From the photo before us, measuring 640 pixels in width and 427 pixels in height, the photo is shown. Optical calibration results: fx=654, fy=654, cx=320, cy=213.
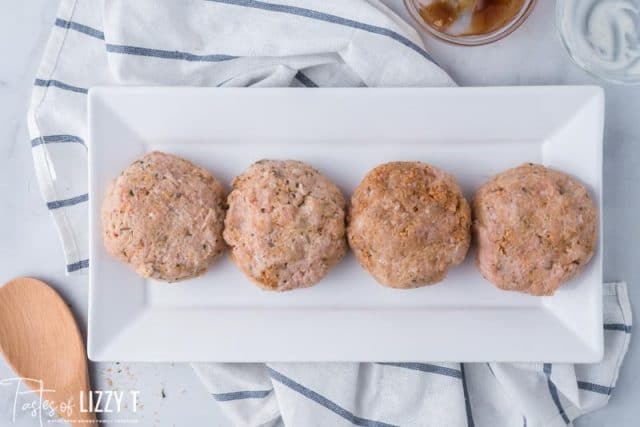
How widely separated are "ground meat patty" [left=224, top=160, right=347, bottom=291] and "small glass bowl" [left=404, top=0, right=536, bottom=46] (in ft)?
1.96

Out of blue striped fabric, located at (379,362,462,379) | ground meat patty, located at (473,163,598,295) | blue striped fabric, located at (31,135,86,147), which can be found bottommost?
blue striped fabric, located at (379,362,462,379)

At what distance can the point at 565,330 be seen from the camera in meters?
1.92

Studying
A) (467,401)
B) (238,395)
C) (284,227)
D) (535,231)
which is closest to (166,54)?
(284,227)

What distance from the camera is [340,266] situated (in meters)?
1.93

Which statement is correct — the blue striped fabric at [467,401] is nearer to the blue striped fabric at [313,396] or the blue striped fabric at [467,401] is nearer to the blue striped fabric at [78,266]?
the blue striped fabric at [313,396]

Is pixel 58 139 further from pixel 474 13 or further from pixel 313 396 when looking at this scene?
pixel 474 13

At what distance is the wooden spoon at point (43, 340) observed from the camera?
6.86 ft

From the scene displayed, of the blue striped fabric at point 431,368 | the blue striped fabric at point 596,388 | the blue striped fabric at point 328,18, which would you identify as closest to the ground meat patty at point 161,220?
the blue striped fabric at point 328,18

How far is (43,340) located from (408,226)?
1235 mm

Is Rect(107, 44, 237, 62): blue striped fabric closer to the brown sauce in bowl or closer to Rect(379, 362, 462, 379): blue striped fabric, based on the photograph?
the brown sauce in bowl

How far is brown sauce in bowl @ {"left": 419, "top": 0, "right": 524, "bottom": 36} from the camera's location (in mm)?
1922

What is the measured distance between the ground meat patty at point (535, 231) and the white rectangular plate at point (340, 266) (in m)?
0.13

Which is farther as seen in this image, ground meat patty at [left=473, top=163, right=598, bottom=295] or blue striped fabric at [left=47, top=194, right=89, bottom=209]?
blue striped fabric at [left=47, top=194, right=89, bottom=209]

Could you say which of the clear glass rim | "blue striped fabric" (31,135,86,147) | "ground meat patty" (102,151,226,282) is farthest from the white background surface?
"ground meat patty" (102,151,226,282)
